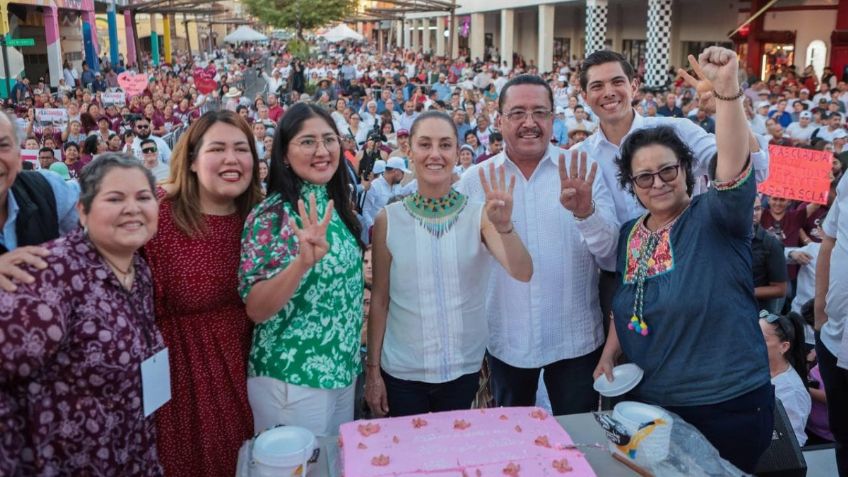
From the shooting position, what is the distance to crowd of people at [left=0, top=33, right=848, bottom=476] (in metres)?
1.92

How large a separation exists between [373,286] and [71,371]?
113cm

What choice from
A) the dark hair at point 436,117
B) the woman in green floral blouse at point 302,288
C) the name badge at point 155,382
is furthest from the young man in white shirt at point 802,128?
the name badge at point 155,382

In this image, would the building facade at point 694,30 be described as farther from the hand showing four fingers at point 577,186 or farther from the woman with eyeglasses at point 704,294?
the woman with eyeglasses at point 704,294

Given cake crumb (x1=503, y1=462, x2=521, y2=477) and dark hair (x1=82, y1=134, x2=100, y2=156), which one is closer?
cake crumb (x1=503, y1=462, x2=521, y2=477)

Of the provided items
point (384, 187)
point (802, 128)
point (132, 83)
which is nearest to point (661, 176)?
point (384, 187)

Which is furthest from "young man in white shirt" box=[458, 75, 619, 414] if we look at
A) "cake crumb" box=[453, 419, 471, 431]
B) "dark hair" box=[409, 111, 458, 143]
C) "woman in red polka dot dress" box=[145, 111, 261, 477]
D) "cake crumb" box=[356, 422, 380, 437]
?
"woman in red polka dot dress" box=[145, 111, 261, 477]

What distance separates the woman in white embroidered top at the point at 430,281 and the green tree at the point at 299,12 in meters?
25.9

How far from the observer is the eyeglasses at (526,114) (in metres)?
2.82

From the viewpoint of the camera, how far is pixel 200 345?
2318 mm

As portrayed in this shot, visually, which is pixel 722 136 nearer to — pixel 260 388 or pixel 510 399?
pixel 510 399

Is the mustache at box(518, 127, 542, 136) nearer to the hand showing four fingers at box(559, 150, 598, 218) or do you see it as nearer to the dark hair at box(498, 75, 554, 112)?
the dark hair at box(498, 75, 554, 112)

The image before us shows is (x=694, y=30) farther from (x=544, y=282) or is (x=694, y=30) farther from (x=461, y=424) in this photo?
(x=461, y=424)

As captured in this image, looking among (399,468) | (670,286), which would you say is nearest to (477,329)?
(670,286)

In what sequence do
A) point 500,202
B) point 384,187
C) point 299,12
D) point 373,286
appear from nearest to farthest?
point 500,202, point 373,286, point 384,187, point 299,12
